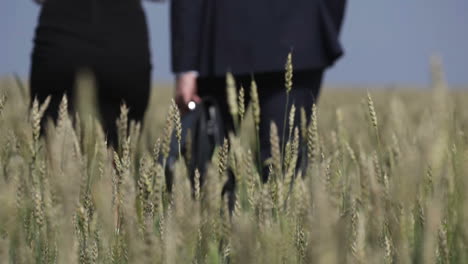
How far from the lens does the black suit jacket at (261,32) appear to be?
6.96 ft

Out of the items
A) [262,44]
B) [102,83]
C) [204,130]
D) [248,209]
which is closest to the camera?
[248,209]

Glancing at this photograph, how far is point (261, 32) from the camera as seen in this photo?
83.7 inches

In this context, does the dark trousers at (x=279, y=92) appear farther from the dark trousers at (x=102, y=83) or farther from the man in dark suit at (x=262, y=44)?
the dark trousers at (x=102, y=83)

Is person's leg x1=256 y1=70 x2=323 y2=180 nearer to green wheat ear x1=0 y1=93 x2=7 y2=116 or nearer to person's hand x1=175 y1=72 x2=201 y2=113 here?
person's hand x1=175 y1=72 x2=201 y2=113

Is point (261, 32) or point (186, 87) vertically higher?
point (261, 32)

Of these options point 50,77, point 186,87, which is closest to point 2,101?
point 50,77

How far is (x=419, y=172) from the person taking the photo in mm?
625

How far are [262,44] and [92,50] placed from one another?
0.49m

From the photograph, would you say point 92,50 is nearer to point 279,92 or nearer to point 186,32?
point 186,32

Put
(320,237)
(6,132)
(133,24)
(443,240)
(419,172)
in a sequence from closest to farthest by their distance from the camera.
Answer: (320,237) < (419,172) < (443,240) < (6,132) < (133,24)

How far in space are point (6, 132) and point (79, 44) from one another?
0.90 metres

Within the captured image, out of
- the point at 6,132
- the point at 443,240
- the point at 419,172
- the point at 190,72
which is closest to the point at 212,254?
the point at 443,240

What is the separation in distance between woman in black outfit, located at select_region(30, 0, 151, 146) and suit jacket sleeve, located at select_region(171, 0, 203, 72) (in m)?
0.10

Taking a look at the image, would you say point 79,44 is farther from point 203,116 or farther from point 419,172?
point 419,172
